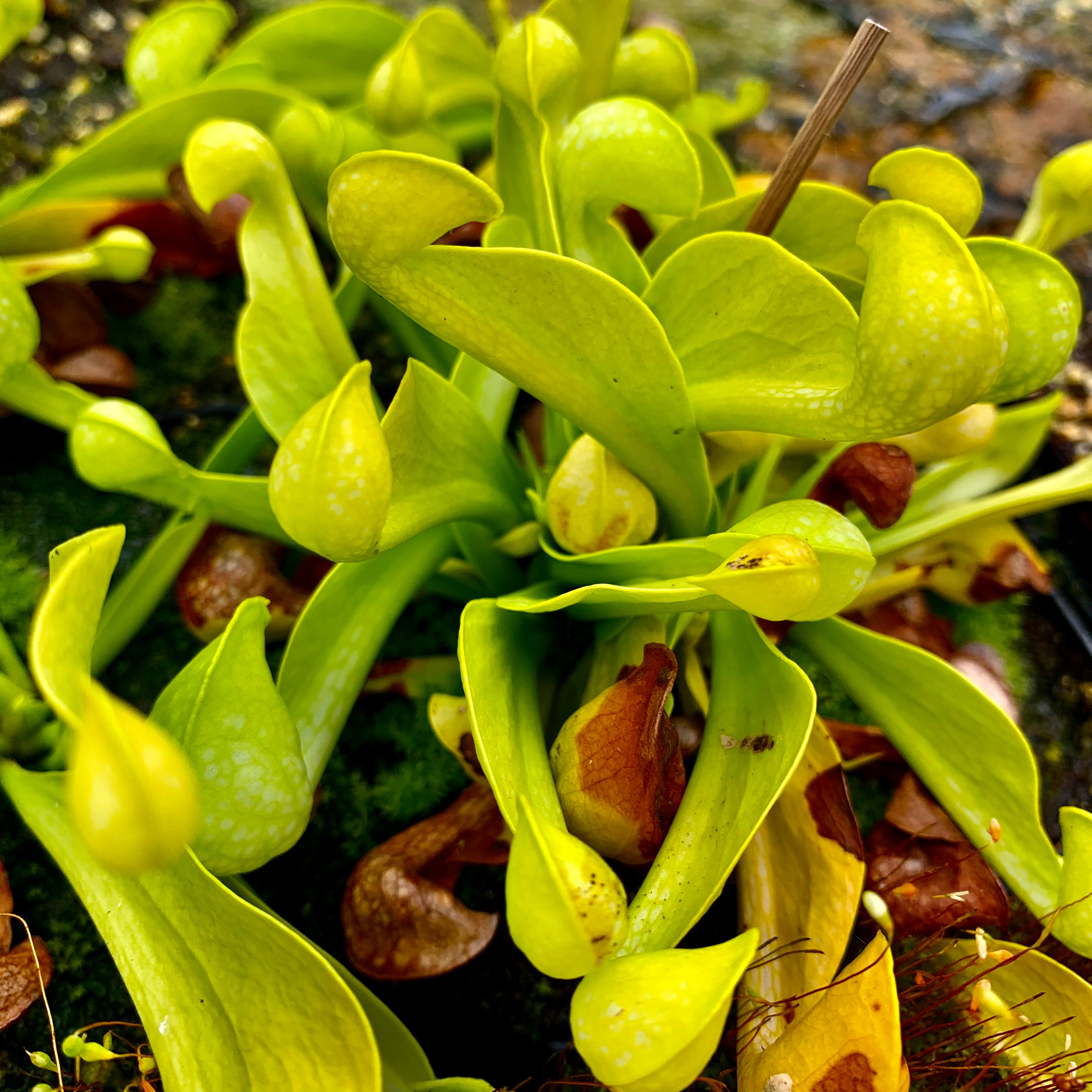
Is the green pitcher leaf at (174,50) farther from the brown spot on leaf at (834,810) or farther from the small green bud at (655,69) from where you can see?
the brown spot on leaf at (834,810)

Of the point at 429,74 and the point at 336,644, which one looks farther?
the point at 429,74

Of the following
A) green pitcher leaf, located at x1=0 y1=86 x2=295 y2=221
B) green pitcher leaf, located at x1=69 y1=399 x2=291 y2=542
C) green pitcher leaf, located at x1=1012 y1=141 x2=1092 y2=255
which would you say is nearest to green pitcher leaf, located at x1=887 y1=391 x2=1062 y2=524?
green pitcher leaf, located at x1=1012 y1=141 x2=1092 y2=255

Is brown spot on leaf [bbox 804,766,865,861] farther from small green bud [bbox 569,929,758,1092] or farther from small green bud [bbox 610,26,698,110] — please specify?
small green bud [bbox 610,26,698,110]

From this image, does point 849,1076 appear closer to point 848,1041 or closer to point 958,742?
point 848,1041

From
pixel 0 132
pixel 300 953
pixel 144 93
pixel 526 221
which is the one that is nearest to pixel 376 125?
pixel 526 221

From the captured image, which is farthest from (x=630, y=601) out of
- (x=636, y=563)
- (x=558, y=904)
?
(x=558, y=904)

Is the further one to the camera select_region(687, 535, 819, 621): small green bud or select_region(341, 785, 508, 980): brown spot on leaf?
select_region(341, 785, 508, 980): brown spot on leaf
